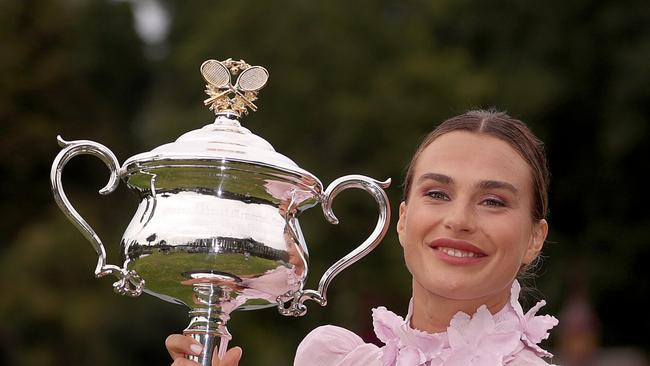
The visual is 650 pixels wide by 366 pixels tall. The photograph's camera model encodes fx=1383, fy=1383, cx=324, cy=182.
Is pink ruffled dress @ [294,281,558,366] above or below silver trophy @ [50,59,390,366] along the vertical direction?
below

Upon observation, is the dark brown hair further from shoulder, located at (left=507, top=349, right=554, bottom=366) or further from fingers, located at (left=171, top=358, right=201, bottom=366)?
fingers, located at (left=171, top=358, right=201, bottom=366)

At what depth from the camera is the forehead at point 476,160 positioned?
2.92m

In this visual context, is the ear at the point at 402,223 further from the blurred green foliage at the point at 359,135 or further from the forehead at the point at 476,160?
the blurred green foliage at the point at 359,135

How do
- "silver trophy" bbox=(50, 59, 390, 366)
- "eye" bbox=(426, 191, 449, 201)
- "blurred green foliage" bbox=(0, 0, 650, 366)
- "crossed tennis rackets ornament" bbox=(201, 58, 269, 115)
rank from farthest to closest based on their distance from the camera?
1. "blurred green foliage" bbox=(0, 0, 650, 366)
2. "crossed tennis rackets ornament" bbox=(201, 58, 269, 115)
3. "silver trophy" bbox=(50, 59, 390, 366)
4. "eye" bbox=(426, 191, 449, 201)

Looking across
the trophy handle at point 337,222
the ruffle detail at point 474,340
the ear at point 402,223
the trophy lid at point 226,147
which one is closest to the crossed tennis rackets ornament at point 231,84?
the trophy lid at point 226,147

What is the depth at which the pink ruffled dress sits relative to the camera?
2852 millimetres

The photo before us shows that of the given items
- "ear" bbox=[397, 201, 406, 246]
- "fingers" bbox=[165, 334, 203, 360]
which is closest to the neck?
"ear" bbox=[397, 201, 406, 246]

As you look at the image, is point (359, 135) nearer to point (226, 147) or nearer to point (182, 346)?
point (226, 147)

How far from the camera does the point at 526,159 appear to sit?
9.81ft

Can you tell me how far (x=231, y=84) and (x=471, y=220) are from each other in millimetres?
725

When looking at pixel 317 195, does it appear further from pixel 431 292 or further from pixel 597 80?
pixel 597 80

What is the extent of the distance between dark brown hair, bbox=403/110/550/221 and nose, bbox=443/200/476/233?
0.17 meters

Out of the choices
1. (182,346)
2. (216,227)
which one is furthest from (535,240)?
(182,346)

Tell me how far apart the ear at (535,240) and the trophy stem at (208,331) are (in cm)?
69
